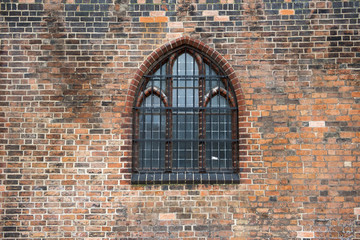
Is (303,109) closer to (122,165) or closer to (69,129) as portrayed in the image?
(122,165)

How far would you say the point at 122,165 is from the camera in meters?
4.58

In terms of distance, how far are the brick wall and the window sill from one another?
9 cm

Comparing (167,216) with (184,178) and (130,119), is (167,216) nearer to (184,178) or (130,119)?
(184,178)

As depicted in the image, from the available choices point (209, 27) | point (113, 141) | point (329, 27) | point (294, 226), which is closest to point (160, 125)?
point (113, 141)

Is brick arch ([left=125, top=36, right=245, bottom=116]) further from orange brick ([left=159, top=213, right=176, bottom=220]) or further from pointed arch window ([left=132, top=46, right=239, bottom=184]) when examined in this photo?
orange brick ([left=159, top=213, right=176, bottom=220])

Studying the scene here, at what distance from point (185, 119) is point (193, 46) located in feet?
3.82

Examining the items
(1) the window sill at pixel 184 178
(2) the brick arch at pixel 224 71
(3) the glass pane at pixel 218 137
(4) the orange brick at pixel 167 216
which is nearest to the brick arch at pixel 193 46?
(2) the brick arch at pixel 224 71

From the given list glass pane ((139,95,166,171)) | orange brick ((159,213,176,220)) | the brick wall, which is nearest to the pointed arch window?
glass pane ((139,95,166,171))

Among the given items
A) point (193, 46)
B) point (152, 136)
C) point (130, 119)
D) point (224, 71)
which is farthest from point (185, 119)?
point (193, 46)

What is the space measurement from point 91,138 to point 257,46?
2940mm

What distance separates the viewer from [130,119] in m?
4.68

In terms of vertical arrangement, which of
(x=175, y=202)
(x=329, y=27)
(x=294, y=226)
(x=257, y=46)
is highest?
(x=329, y=27)

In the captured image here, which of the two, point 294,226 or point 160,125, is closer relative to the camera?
point 294,226

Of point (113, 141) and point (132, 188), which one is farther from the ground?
point (113, 141)
